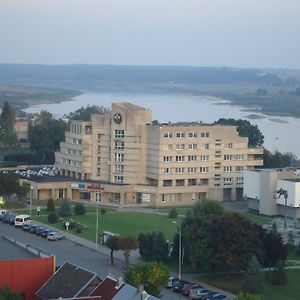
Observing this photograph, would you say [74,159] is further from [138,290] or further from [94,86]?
[94,86]

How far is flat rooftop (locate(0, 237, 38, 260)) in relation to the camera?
1682 cm

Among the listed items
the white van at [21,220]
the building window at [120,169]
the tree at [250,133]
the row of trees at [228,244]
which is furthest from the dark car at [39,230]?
the tree at [250,133]

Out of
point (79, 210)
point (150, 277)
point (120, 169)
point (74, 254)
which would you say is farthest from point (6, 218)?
point (150, 277)

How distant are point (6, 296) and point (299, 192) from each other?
12.7m

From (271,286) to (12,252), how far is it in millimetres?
4335

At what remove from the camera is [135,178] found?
28.1 metres

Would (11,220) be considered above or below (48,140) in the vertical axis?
below

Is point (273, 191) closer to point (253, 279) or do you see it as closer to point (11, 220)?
point (11, 220)

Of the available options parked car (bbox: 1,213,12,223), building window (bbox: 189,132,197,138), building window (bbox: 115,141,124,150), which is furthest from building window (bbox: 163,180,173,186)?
parked car (bbox: 1,213,12,223)

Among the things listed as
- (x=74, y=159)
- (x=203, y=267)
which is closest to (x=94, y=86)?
(x=74, y=159)

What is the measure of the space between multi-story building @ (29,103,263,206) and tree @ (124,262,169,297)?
12.6 m

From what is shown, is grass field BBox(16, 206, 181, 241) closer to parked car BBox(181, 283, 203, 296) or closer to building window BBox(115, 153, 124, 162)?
building window BBox(115, 153, 124, 162)

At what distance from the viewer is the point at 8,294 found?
44.7ft

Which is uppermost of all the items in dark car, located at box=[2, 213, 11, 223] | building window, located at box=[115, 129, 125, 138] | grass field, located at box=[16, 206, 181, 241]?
building window, located at box=[115, 129, 125, 138]
